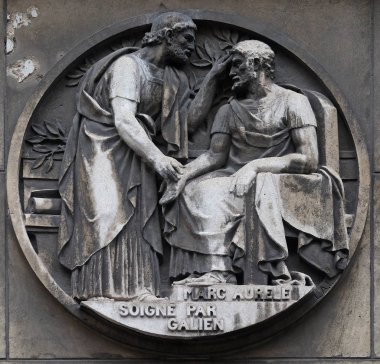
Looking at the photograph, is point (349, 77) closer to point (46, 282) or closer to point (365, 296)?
point (365, 296)

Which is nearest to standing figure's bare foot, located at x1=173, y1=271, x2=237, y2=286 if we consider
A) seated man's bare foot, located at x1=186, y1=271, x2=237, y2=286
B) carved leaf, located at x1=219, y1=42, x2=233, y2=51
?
seated man's bare foot, located at x1=186, y1=271, x2=237, y2=286

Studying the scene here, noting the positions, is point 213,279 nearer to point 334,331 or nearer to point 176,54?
point 334,331

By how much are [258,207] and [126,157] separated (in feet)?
3.88

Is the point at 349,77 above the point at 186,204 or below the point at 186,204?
above

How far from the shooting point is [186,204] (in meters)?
17.3

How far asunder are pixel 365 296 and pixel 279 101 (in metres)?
1.78

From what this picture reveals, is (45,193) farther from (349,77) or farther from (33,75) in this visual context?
(349,77)

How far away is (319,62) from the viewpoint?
17.9m

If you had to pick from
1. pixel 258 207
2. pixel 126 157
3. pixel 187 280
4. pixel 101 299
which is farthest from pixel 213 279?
pixel 126 157

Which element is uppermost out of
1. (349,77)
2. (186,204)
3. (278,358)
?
(349,77)

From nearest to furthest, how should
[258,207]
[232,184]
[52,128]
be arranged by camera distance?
[258,207], [232,184], [52,128]

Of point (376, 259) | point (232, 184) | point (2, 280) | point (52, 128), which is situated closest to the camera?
point (232, 184)

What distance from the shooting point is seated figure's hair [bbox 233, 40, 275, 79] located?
1761 centimetres

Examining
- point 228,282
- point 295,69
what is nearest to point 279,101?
point 295,69
